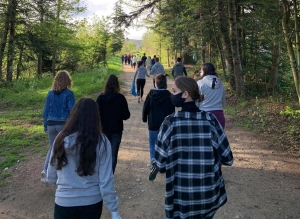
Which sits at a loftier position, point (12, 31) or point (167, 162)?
point (12, 31)

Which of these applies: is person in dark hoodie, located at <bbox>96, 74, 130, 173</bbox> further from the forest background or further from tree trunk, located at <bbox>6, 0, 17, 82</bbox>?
tree trunk, located at <bbox>6, 0, 17, 82</bbox>

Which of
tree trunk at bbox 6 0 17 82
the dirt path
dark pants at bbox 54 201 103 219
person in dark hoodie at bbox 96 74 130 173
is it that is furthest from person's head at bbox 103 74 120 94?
tree trunk at bbox 6 0 17 82

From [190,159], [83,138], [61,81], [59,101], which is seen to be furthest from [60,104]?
[190,159]

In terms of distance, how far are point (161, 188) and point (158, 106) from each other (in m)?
1.45

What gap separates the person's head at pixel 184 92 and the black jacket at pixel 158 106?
7.66ft

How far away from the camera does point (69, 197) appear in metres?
2.40

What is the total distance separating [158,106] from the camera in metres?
5.07

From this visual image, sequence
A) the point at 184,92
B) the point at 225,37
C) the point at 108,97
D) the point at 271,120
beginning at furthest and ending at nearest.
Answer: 1. the point at 225,37
2. the point at 271,120
3. the point at 108,97
4. the point at 184,92

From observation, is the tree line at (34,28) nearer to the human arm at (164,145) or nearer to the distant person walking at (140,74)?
the distant person walking at (140,74)

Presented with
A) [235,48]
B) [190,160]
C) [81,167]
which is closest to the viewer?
[81,167]

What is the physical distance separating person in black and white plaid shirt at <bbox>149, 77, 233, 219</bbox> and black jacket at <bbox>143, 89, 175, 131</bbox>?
8.01 feet

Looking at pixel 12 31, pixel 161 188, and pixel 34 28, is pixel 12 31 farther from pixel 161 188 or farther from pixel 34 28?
pixel 161 188

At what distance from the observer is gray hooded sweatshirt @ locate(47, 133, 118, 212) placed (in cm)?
240

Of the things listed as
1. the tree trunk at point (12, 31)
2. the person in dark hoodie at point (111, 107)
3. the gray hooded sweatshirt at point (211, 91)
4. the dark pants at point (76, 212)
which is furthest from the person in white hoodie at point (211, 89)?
the tree trunk at point (12, 31)
